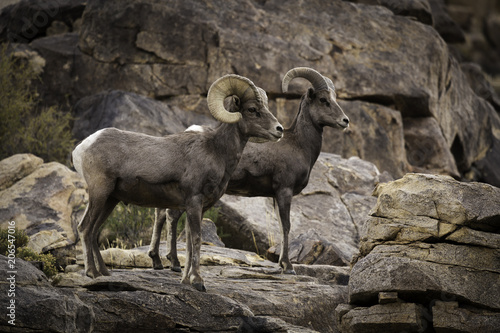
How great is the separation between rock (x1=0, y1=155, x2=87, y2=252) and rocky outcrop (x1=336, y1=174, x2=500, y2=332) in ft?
19.6

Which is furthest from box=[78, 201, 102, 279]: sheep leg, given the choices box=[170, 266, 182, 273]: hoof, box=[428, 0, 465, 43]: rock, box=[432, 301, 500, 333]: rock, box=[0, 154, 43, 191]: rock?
box=[428, 0, 465, 43]: rock

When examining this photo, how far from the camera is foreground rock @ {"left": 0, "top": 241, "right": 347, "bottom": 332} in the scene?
6.57 m

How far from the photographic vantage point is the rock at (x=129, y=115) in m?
15.4

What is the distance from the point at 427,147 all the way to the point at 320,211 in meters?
6.03

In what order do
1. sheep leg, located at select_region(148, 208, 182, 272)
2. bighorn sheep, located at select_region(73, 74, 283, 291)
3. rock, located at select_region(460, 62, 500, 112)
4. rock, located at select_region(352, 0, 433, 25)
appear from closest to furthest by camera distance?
bighorn sheep, located at select_region(73, 74, 283, 291) < sheep leg, located at select_region(148, 208, 182, 272) < rock, located at select_region(352, 0, 433, 25) < rock, located at select_region(460, 62, 500, 112)

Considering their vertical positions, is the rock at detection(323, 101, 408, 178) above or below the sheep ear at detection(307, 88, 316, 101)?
below

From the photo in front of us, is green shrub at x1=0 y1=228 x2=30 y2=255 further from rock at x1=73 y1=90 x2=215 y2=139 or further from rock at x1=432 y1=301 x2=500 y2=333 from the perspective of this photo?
rock at x1=432 y1=301 x2=500 y2=333

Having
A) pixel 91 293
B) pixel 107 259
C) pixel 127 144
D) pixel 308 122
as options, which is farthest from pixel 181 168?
pixel 308 122

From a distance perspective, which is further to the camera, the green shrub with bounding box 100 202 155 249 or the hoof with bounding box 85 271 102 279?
the green shrub with bounding box 100 202 155 249

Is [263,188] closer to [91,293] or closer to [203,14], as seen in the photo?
[91,293]

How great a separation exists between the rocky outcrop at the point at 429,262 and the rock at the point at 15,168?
25.4ft

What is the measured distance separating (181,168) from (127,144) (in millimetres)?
770

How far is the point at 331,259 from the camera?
1131 cm

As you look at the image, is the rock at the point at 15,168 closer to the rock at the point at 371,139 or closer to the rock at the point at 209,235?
the rock at the point at 209,235
